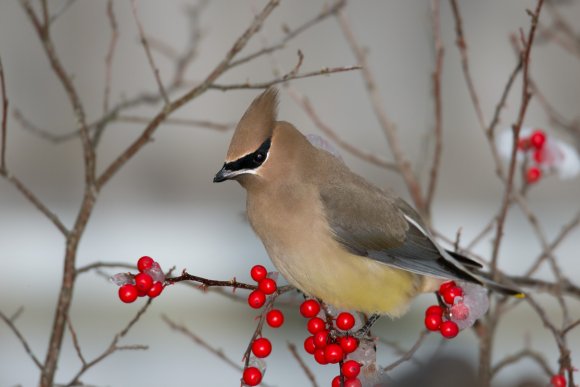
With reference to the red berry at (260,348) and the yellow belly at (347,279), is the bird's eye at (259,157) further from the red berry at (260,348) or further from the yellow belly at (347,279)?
the red berry at (260,348)

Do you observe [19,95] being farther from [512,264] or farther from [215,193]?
[512,264]

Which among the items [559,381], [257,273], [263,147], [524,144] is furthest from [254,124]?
[524,144]

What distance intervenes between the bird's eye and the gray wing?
8.5 inches

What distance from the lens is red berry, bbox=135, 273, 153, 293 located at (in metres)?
1.47

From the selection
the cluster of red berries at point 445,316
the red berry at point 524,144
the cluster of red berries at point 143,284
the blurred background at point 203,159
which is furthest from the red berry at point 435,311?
the blurred background at point 203,159

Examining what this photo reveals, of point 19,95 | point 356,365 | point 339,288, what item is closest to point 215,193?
point 19,95

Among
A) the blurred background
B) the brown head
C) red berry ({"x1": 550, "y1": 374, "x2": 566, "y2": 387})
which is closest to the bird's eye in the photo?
the brown head

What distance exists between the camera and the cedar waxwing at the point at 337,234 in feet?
6.18

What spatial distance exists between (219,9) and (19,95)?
0.92 metres

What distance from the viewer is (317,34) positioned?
376 cm

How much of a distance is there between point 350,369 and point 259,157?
46 cm

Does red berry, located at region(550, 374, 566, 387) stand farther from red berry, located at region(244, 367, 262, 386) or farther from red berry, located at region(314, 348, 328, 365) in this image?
red berry, located at region(244, 367, 262, 386)

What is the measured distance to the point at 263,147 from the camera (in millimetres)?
1767

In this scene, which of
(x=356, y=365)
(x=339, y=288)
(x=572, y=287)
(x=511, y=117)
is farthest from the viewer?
(x=511, y=117)
